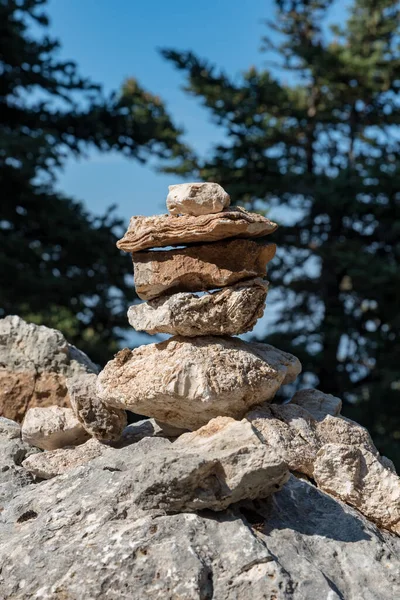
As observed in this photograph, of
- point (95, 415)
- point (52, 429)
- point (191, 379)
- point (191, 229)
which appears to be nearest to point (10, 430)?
point (52, 429)

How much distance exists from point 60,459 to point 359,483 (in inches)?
65.4

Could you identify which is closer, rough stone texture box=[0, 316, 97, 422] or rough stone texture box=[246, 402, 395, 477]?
rough stone texture box=[246, 402, 395, 477]

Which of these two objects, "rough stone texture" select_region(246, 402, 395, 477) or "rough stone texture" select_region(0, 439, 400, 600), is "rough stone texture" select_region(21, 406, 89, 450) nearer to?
"rough stone texture" select_region(0, 439, 400, 600)

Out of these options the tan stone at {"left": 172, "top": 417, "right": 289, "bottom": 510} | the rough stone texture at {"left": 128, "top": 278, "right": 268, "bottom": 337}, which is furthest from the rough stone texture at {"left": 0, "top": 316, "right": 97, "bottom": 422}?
the tan stone at {"left": 172, "top": 417, "right": 289, "bottom": 510}

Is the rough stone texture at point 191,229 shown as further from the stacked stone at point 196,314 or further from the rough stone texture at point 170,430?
the rough stone texture at point 170,430

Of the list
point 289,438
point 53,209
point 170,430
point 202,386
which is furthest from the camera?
point 53,209

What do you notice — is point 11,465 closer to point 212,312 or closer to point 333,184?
point 212,312

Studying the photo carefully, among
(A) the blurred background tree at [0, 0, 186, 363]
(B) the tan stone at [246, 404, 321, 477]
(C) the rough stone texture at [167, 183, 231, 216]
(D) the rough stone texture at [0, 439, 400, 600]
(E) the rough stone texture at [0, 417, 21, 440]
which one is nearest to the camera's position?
(D) the rough stone texture at [0, 439, 400, 600]

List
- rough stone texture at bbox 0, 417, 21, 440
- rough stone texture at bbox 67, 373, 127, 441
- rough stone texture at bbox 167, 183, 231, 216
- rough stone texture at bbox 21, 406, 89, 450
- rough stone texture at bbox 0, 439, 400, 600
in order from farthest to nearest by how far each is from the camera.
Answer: rough stone texture at bbox 0, 417, 21, 440, rough stone texture at bbox 21, 406, 89, 450, rough stone texture at bbox 67, 373, 127, 441, rough stone texture at bbox 167, 183, 231, 216, rough stone texture at bbox 0, 439, 400, 600

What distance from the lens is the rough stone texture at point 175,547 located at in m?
2.92

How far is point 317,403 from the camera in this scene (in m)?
4.42

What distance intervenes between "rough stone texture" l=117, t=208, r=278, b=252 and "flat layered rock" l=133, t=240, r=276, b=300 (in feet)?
0.19

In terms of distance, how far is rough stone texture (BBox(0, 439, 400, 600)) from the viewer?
9.57 feet

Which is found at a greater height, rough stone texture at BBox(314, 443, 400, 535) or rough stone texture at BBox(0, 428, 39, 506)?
rough stone texture at BBox(314, 443, 400, 535)
